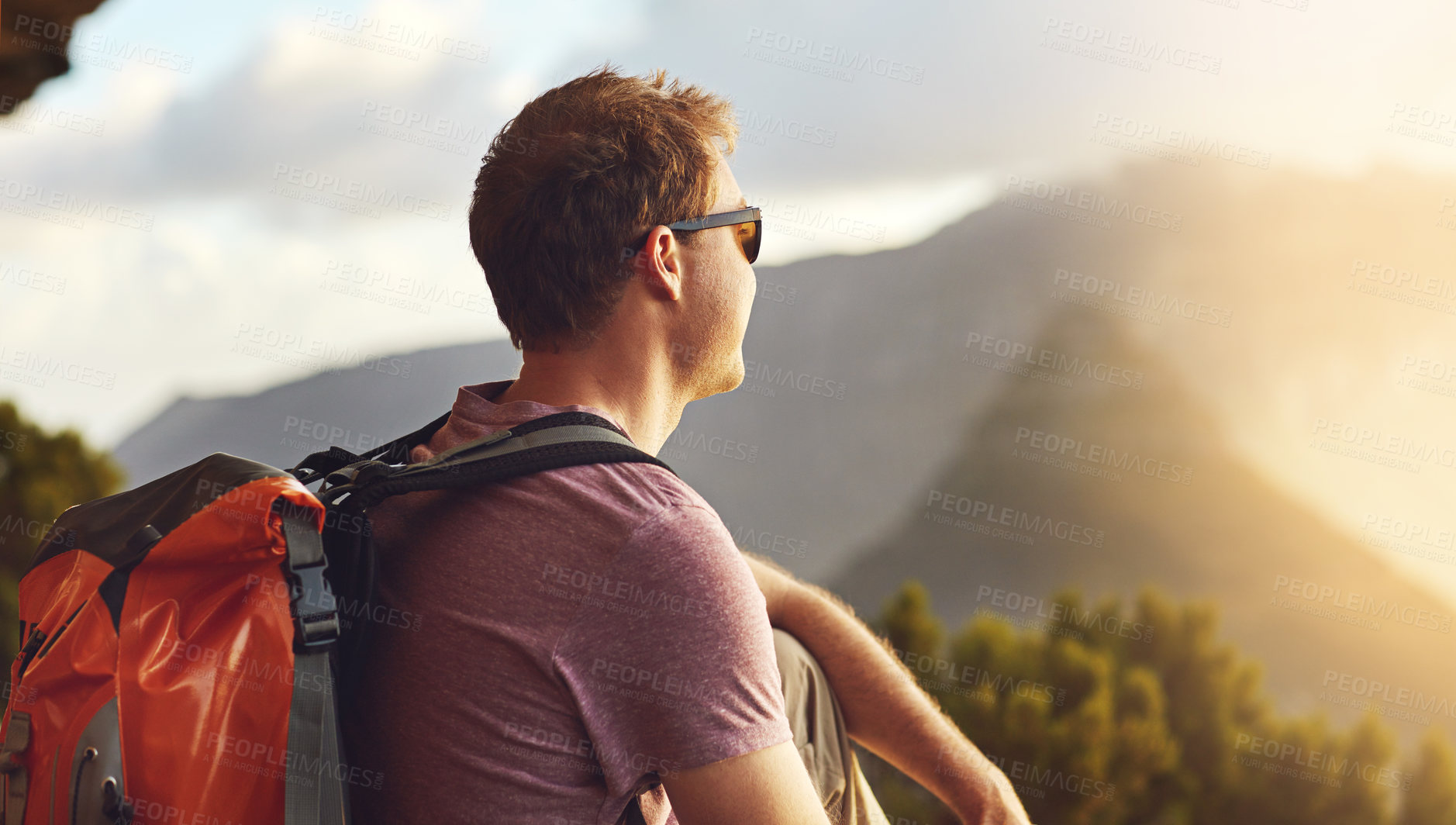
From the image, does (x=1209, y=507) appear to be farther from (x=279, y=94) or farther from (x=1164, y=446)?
(x=279, y=94)

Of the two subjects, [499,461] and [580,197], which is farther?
[580,197]

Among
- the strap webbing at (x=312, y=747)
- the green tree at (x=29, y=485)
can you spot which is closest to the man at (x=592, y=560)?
the strap webbing at (x=312, y=747)

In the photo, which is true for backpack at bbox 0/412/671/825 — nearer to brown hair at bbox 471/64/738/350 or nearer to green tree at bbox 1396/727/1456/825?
brown hair at bbox 471/64/738/350

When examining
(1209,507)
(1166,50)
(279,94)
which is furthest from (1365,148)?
(279,94)

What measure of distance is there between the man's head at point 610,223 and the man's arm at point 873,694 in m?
0.46

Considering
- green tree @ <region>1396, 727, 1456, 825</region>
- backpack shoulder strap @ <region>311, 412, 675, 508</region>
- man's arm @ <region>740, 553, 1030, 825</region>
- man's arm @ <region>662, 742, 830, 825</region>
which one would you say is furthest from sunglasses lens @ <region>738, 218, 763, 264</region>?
green tree @ <region>1396, 727, 1456, 825</region>

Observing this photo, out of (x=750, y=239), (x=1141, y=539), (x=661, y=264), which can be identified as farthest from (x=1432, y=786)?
(x=661, y=264)

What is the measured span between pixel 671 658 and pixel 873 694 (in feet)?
2.39

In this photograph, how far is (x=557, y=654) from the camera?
0.74 meters

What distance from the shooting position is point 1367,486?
3043mm

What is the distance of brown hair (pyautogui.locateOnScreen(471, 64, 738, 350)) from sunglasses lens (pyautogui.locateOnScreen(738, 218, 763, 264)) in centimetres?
7

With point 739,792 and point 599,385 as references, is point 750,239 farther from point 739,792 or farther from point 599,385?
point 739,792

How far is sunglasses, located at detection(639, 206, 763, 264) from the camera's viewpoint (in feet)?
3.37

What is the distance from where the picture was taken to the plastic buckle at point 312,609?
0.68 metres
